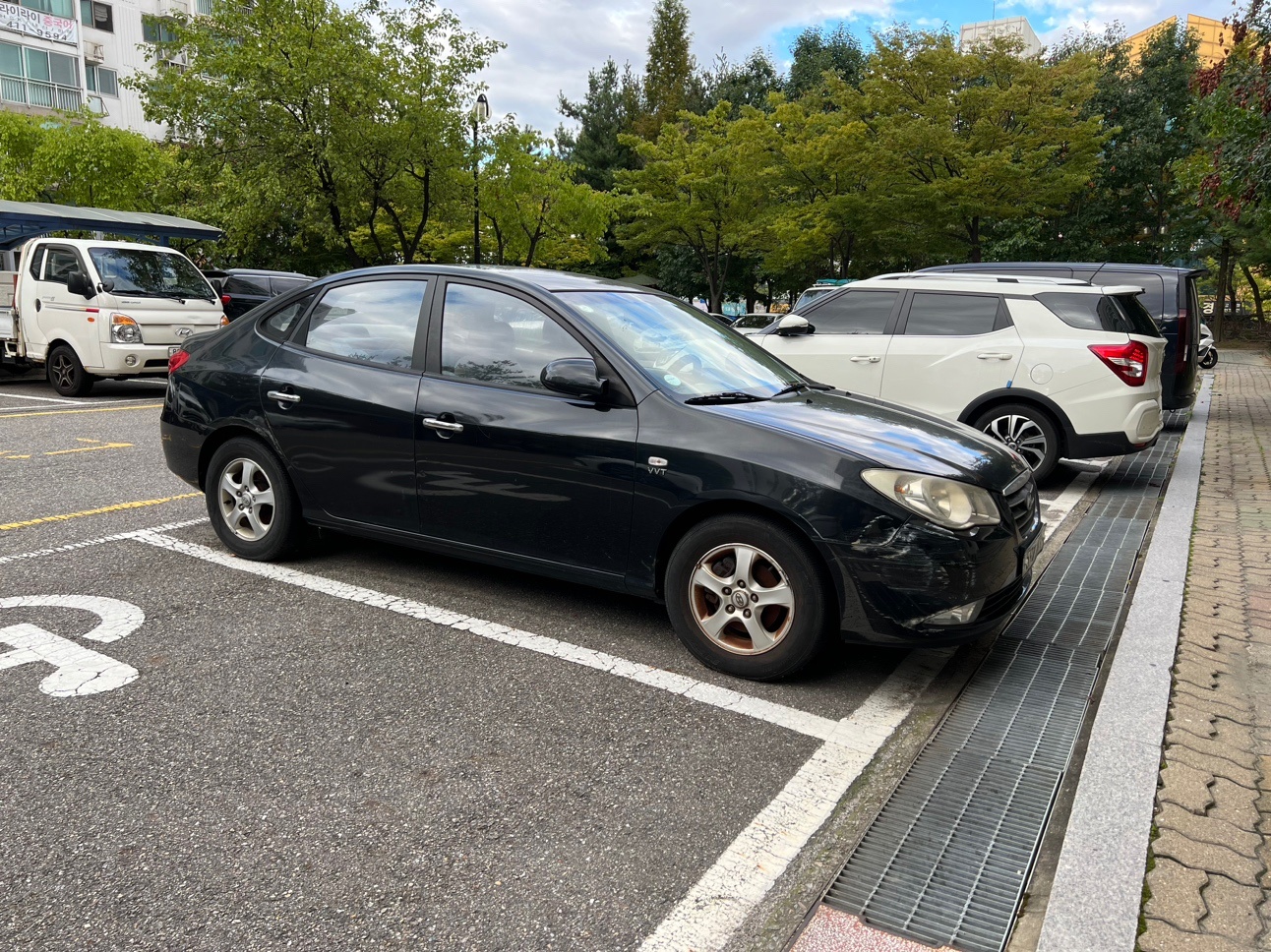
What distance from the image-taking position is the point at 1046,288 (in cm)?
816

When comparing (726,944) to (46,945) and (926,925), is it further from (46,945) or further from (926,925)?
(46,945)

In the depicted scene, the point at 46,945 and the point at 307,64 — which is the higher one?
the point at 307,64

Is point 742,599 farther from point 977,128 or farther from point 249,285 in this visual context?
point 977,128

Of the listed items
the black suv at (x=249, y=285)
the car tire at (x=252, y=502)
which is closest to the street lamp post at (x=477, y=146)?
the black suv at (x=249, y=285)

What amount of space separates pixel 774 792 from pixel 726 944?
77 centimetres

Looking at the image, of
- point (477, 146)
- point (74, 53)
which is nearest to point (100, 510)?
point (477, 146)

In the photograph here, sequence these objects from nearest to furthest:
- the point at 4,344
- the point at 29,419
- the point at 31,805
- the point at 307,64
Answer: the point at 31,805 → the point at 29,419 → the point at 4,344 → the point at 307,64

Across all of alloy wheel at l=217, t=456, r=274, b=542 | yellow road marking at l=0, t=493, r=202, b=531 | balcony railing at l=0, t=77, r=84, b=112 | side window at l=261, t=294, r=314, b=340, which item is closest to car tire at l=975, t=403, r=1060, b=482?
side window at l=261, t=294, r=314, b=340

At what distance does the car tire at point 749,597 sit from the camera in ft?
12.4

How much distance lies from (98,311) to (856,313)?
9698mm

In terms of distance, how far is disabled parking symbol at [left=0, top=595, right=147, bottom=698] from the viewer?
148 inches

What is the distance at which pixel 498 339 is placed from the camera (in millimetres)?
4590

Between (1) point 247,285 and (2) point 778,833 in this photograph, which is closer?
(2) point 778,833

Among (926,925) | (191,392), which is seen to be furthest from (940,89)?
(926,925)
